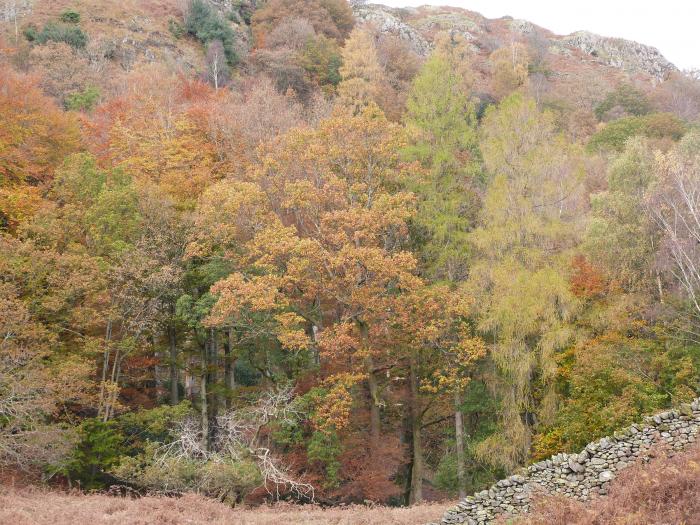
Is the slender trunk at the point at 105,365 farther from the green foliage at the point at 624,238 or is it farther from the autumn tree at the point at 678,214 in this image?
the autumn tree at the point at 678,214

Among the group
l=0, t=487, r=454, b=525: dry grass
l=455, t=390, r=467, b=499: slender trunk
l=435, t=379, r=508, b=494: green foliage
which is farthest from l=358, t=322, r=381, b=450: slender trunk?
l=0, t=487, r=454, b=525: dry grass

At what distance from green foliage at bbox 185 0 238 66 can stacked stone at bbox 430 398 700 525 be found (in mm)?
57389

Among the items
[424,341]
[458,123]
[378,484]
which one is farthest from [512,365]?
[458,123]

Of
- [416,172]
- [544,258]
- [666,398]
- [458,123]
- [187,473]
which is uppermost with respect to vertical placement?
[458,123]

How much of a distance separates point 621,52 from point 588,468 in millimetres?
111946

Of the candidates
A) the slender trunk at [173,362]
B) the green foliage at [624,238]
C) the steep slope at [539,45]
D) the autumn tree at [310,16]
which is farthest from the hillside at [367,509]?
the steep slope at [539,45]

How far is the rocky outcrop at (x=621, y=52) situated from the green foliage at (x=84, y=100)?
88.1m

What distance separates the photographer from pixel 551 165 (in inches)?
918

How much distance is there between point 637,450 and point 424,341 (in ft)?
32.2

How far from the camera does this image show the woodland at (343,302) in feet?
63.2

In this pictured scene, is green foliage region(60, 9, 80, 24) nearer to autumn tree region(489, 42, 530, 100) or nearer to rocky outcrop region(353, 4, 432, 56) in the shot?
rocky outcrop region(353, 4, 432, 56)

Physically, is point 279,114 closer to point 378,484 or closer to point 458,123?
point 458,123

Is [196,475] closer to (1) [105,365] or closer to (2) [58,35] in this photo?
(1) [105,365]

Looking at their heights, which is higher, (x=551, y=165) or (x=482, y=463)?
(x=551, y=165)
